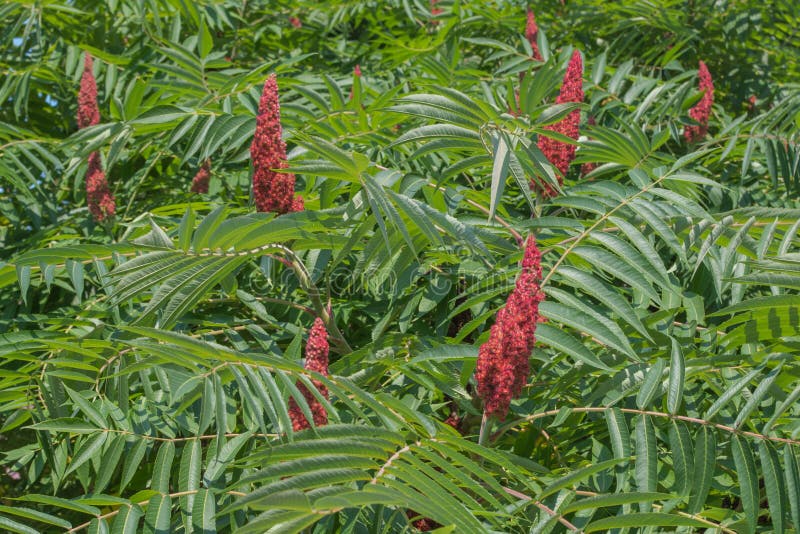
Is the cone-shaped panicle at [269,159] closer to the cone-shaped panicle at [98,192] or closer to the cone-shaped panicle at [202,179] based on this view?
the cone-shaped panicle at [202,179]

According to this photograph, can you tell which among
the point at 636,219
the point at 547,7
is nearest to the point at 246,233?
the point at 636,219

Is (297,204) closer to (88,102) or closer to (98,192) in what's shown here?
(98,192)

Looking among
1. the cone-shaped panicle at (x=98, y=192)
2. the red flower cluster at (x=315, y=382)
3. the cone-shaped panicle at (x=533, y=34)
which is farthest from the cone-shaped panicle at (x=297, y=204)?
the cone-shaped panicle at (x=533, y=34)

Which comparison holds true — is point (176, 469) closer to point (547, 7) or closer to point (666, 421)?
point (666, 421)

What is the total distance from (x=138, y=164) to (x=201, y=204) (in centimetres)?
206

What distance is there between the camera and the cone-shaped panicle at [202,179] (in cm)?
464

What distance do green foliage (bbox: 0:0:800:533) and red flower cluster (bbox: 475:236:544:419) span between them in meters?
0.13

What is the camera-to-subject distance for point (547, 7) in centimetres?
654

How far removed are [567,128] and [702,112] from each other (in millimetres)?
1705

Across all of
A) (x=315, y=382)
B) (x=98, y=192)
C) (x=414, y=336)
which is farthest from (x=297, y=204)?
(x=98, y=192)

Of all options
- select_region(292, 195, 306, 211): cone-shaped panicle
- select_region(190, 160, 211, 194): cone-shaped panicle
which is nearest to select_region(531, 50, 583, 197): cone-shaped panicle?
select_region(292, 195, 306, 211): cone-shaped panicle

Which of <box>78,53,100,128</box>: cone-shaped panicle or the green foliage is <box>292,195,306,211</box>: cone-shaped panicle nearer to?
the green foliage

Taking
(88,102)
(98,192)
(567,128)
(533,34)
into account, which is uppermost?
(533,34)

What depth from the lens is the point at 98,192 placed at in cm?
462
